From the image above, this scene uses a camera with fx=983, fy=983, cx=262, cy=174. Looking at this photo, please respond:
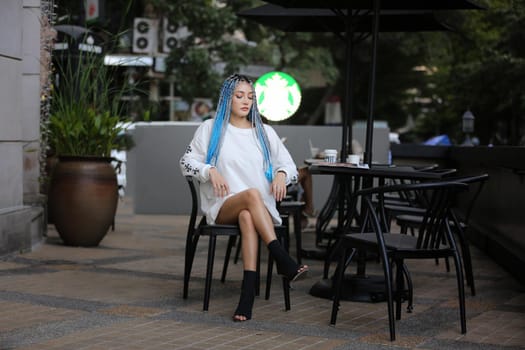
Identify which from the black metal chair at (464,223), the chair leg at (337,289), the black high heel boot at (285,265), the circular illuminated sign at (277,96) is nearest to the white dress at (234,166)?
the black high heel boot at (285,265)

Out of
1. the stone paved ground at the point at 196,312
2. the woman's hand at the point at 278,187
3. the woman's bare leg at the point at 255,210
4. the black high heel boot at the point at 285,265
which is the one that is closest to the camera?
the stone paved ground at the point at 196,312

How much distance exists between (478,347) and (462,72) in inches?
967

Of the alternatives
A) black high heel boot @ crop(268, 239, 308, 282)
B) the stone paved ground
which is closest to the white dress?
black high heel boot @ crop(268, 239, 308, 282)

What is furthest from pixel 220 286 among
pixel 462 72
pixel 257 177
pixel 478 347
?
pixel 462 72

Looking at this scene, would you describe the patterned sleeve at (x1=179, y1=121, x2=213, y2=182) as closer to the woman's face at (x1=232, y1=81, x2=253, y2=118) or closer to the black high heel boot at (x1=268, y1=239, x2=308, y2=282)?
the woman's face at (x1=232, y1=81, x2=253, y2=118)

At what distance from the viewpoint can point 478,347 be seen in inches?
213

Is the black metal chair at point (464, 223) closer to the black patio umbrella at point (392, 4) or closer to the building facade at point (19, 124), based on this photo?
the black patio umbrella at point (392, 4)

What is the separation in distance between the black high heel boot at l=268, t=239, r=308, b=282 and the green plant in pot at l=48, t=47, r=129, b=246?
3865 millimetres

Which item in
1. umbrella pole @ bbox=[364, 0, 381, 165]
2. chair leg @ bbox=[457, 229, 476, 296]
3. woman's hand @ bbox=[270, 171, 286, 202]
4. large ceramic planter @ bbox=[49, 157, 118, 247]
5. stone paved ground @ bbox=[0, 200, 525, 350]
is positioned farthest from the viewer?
large ceramic planter @ bbox=[49, 157, 118, 247]

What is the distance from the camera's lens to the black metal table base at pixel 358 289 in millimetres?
6895

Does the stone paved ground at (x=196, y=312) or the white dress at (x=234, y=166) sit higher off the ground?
the white dress at (x=234, y=166)

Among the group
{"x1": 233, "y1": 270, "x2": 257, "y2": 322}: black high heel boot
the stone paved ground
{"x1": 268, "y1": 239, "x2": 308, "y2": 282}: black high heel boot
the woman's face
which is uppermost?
the woman's face

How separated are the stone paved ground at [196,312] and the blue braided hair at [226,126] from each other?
0.98 metres

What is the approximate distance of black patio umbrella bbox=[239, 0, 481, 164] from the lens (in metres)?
7.76
